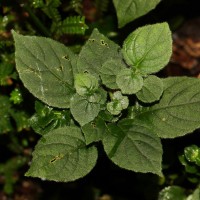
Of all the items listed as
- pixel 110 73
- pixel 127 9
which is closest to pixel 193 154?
pixel 110 73

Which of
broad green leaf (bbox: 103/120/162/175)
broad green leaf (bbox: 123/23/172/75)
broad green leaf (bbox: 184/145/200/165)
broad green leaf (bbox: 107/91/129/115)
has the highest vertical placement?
broad green leaf (bbox: 123/23/172/75)

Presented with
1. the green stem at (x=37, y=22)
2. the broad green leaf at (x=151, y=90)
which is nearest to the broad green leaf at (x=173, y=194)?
the broad green leaf at (x=151, y=90)

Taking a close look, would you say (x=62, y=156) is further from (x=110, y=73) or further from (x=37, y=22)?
(x=37, y=22)

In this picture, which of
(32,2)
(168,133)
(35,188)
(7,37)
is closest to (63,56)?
(168,133)

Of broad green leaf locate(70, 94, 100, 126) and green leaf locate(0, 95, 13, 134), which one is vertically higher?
broad green leaf locate(70, 94, 100, 126)

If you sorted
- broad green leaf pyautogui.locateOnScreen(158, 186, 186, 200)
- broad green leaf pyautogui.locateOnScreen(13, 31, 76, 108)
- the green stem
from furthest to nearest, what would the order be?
the green stem
broad green leaf pyautogui.locateOnScreen(158, 186, 186, 200)
broad green leaf pyautogui.locateOnScreen(13, 31, 76, 108)

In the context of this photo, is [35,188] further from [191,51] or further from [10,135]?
[191,51]

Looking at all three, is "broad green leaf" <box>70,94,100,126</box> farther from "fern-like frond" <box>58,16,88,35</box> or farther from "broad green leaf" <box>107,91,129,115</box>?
"fern-like frond" <box>58,16,88,35</box>

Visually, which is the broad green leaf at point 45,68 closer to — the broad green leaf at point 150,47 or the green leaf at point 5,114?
the broad green leaf at point 150,47

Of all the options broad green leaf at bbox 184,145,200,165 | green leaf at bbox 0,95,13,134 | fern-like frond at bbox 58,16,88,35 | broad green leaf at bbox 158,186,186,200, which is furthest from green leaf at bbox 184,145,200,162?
green leaf at bbox 0,95,13,134
